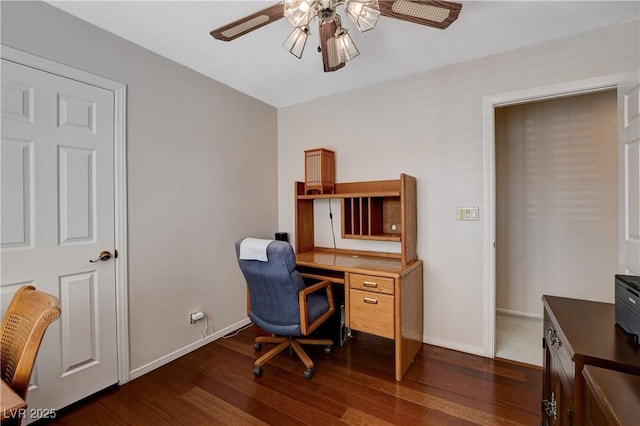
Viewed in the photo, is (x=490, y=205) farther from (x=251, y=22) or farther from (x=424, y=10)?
(x=251, y=22)

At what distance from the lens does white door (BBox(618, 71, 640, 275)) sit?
1.59 m

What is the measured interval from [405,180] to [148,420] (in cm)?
226

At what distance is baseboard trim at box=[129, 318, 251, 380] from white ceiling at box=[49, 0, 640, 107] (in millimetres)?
2305

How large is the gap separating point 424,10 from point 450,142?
4.12ft

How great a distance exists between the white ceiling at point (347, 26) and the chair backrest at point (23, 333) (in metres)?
1.64

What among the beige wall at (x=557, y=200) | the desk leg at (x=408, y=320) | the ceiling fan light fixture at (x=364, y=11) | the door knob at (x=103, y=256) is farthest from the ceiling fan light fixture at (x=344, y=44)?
the beige wall at (x=557, y=200)

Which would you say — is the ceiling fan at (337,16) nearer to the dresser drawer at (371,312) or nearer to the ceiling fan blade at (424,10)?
the ceiling fan blade at (424,10)

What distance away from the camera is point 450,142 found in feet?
7.90

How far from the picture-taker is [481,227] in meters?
2.29

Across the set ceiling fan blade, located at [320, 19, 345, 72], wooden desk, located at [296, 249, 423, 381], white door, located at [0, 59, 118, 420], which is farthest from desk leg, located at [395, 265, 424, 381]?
white door, located at [0, 59, 118, 420]

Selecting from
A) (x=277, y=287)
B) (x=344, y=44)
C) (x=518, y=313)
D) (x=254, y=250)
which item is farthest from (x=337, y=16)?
(x=518, y=313)

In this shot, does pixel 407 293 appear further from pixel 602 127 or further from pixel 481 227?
pixel 602 127

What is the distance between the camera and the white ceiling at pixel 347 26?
1.71 meters

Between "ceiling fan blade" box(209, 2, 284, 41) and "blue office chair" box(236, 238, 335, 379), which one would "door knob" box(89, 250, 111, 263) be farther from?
"ceiling fan blade" box(209, 2, 284, 41)
